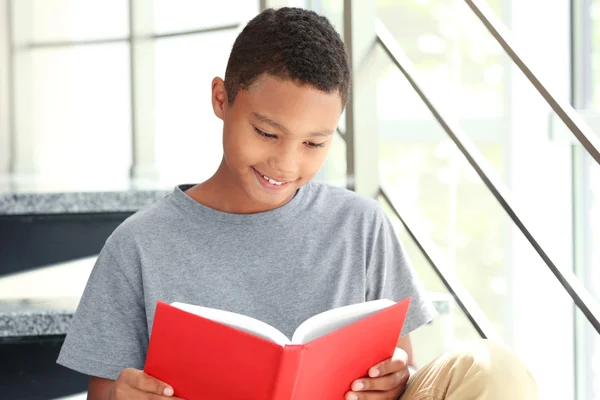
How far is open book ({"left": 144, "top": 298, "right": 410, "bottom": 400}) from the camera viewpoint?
86 centimetres

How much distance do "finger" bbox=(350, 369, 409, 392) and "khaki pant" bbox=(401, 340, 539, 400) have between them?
0.12ft

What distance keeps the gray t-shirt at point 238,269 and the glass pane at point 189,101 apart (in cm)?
141

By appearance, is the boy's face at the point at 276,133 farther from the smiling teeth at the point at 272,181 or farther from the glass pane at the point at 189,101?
the glass pane at the point at 189,101

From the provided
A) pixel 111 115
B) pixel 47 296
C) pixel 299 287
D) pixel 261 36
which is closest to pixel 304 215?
pixel 299 287

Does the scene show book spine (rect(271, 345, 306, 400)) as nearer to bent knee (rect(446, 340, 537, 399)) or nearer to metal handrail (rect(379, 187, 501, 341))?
bent knee (rect(446, 340, 537, 399))

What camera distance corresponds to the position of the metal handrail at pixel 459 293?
4.62 ft

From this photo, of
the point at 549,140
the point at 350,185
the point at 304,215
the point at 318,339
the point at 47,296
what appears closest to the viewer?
the point at 318,339

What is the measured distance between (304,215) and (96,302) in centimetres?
33

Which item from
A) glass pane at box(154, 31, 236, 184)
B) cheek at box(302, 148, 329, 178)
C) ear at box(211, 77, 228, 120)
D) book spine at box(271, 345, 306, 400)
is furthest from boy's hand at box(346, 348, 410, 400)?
glass pane at box(154, 31, 236, 184)

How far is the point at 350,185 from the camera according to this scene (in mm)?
1653

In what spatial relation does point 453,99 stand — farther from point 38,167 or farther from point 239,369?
point 239,369

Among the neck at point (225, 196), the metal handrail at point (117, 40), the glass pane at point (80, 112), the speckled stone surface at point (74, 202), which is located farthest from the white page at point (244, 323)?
the glass pane at point (80, 112)

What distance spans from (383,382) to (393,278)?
0.25m

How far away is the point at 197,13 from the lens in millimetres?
2721
